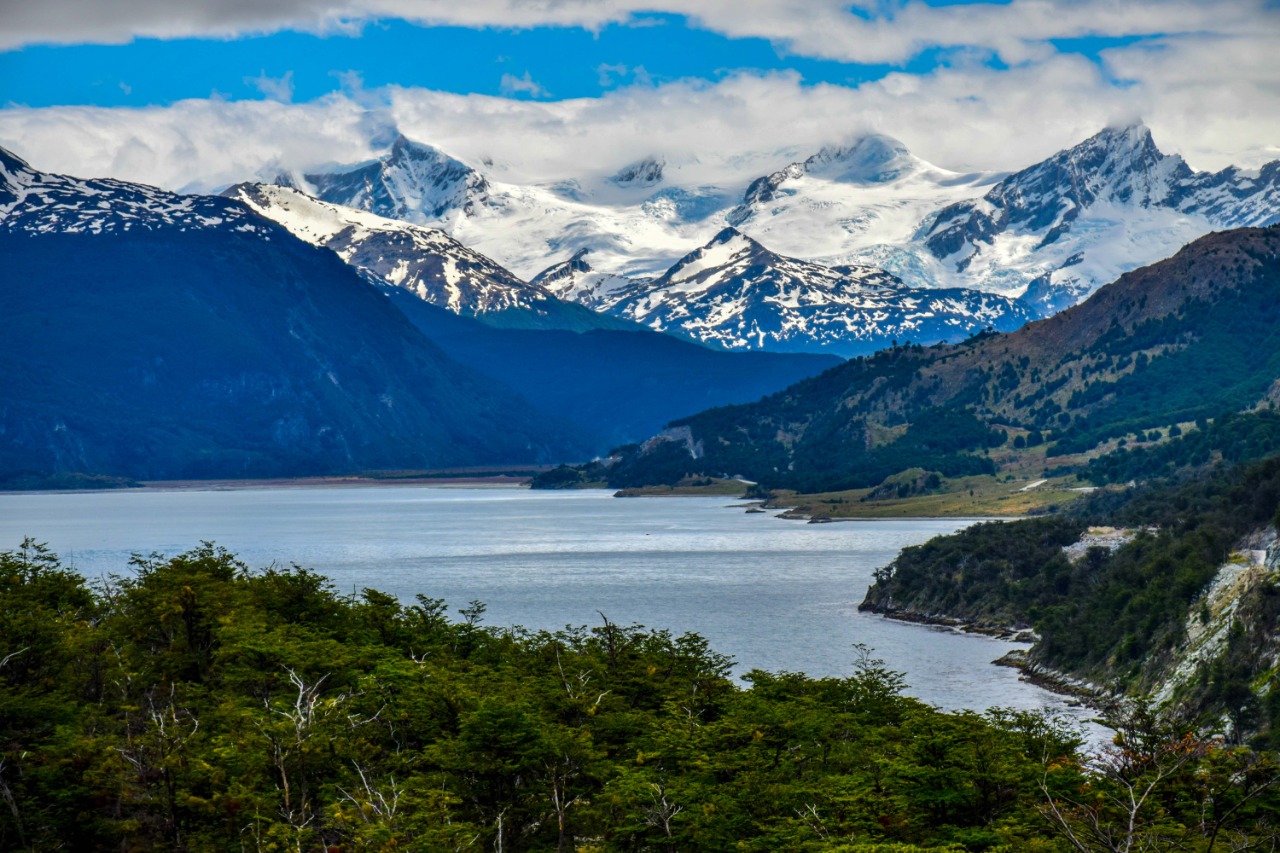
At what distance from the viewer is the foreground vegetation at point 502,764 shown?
49938 millimetres

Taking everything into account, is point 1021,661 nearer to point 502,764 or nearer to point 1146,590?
point 1146,590

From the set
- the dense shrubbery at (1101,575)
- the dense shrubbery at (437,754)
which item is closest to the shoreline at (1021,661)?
the dense shrubbery at (1101,575)

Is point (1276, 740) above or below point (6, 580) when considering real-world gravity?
below

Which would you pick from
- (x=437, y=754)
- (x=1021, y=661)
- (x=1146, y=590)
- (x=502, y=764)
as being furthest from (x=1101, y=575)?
(x=437, y=754)

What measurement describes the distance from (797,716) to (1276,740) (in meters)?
23.1

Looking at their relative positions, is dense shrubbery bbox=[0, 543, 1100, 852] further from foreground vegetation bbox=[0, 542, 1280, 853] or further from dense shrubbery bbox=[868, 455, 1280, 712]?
dense shrubbery bbox=[868, 455, 1280, 712]

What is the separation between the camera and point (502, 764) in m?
55.4

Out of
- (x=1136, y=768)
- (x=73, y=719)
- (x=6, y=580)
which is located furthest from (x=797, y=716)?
(x=6, y=580)

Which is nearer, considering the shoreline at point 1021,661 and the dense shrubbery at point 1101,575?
the shoreline at point 1021,661

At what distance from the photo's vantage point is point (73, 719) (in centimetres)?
5872

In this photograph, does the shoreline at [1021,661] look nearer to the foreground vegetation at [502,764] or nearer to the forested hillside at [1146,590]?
the forested hillside at [1146,590]

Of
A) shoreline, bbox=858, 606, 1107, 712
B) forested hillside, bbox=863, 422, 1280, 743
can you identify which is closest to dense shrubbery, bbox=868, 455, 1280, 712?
forested hillside, bbox=863, 422, 1280, 743

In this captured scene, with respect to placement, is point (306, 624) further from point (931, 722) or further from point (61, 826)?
point (931, 722)

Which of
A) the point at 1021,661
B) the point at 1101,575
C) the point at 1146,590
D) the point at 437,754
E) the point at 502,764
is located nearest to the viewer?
the point at 437,754
